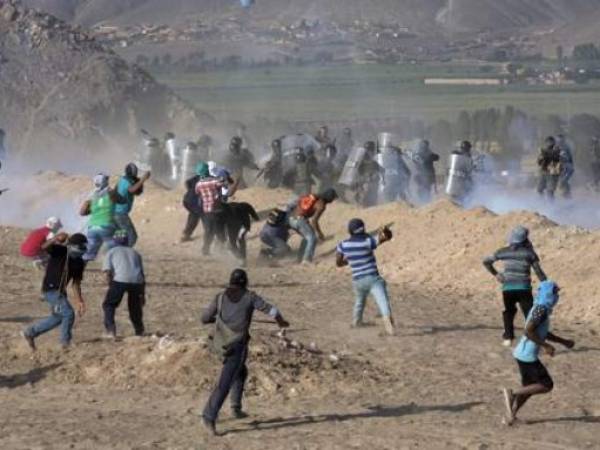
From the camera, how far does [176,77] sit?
79.1 meters

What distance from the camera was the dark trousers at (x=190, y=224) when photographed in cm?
2541

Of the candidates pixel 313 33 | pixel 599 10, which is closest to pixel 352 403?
pixel 313 33

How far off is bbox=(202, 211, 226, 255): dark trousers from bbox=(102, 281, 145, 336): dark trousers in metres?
7.30

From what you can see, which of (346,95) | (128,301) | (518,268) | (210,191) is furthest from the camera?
(346,95)

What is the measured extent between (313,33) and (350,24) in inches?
413

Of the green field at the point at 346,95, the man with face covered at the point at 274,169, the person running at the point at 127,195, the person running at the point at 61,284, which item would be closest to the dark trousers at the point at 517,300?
the person running at the point at 61,284

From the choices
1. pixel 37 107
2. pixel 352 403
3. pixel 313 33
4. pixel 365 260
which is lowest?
pixel 352 403

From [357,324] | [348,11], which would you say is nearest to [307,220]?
[357,324]

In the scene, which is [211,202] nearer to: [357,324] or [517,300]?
[357,324]

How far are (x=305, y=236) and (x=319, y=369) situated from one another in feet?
27.1

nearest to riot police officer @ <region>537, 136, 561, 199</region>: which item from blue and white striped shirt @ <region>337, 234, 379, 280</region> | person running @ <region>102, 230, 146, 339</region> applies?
blue and white striped shirt @ <region>337, 234, 379, 280</region>

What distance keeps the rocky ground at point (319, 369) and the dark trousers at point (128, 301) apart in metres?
0.27

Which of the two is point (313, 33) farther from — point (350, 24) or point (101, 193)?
point (101, 193)

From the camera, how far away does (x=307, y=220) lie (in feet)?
Answer: 77.1
